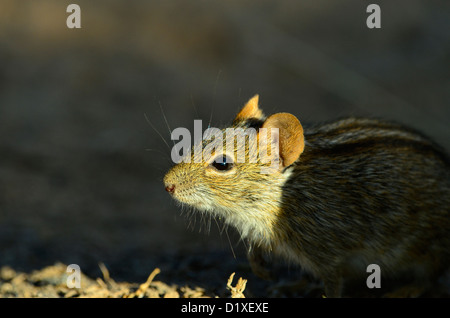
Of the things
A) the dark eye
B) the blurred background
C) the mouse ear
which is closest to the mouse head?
the dark eye

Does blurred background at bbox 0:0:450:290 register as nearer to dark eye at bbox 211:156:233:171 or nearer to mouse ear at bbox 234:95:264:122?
dark eye at bbox 211:156:233:171

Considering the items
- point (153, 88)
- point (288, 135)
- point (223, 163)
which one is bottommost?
point (223, 163)

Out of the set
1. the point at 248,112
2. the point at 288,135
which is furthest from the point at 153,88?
the point at 288,135

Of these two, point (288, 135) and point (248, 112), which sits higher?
point (248, 112)

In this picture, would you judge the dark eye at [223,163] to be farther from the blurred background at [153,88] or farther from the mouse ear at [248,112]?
the blurred background at [153,88]

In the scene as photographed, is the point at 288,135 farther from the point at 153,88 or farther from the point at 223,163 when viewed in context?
the point at 153,88

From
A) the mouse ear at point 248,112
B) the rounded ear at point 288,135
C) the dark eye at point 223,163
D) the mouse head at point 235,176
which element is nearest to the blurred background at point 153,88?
the mouse head at point 235,176
